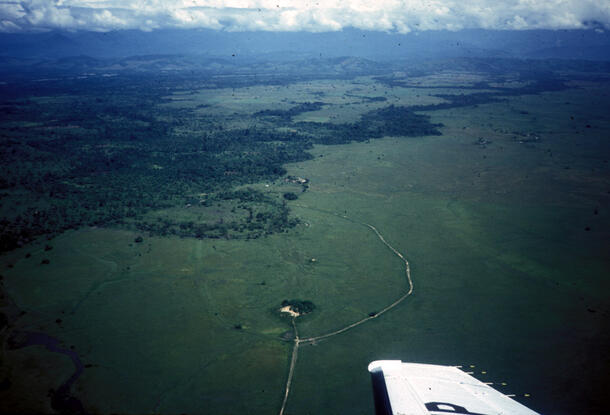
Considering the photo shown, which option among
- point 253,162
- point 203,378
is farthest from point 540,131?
point 203,378

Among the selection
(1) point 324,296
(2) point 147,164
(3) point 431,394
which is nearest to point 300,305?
(1) point 324,296

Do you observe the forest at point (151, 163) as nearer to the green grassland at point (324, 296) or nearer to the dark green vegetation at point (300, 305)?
the green grassland at point (324, 296)

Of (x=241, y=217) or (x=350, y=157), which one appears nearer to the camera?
(x=241, y=217)

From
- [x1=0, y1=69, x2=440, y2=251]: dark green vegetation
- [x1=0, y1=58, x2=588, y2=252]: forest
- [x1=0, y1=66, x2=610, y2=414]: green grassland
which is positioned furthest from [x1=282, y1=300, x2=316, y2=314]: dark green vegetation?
[x1=0, y1=58, x2=588, y2=252]: forest

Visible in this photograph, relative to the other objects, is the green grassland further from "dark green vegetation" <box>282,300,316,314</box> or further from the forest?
the forest

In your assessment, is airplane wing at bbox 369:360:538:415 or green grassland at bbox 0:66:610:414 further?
green grassland at bbox 0:66:610:414

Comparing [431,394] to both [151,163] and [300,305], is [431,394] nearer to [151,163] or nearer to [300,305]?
[300,305]

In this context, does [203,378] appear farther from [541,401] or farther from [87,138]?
[87,138]
